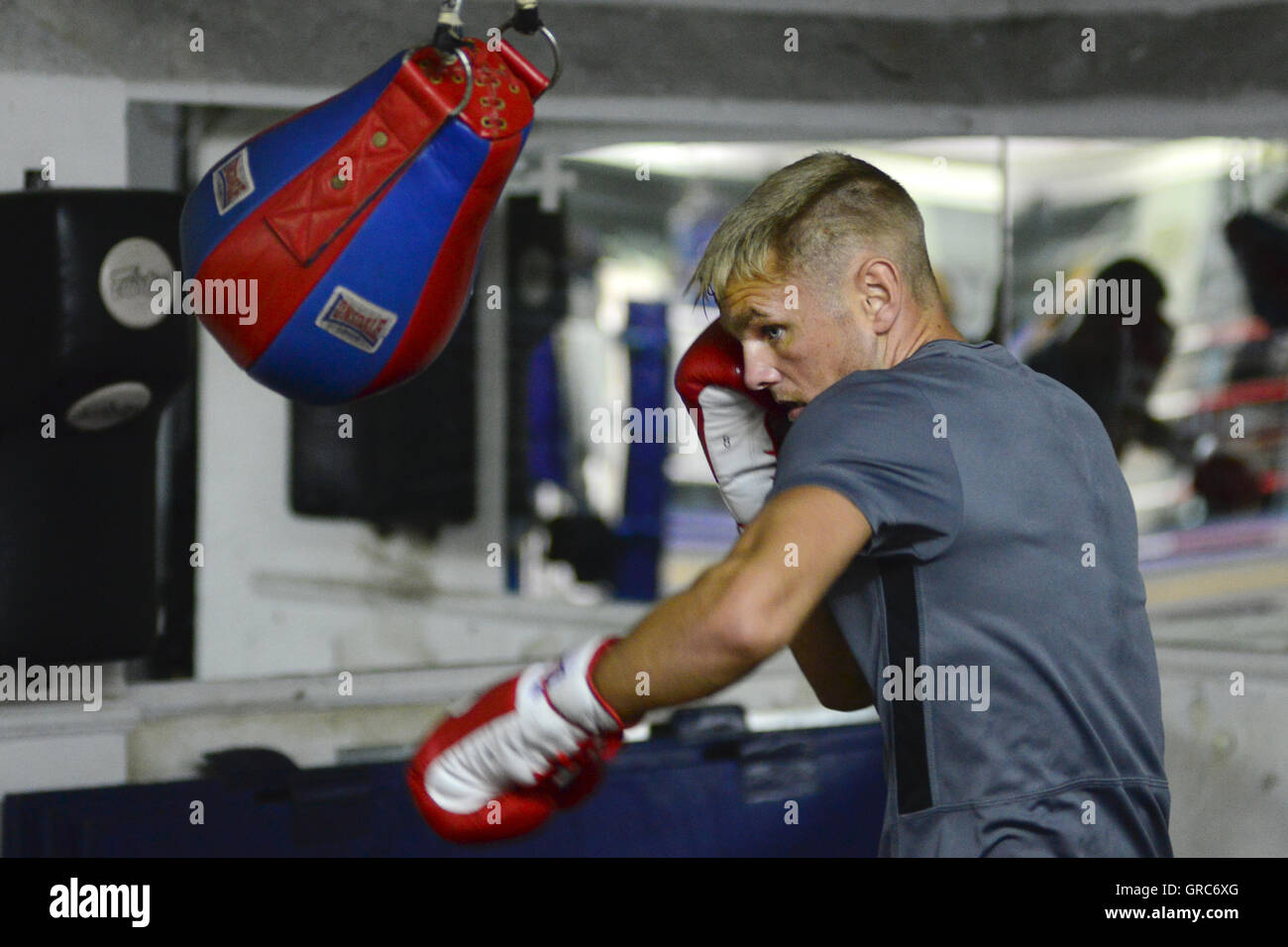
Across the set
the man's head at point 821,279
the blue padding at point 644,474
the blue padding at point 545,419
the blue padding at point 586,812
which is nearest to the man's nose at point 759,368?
the man's head at point 821,279

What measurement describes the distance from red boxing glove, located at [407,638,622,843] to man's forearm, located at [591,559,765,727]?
0.07ft

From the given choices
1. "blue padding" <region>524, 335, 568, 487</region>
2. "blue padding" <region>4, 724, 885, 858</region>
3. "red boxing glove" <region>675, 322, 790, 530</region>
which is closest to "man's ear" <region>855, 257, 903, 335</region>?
"red boxing glove" <region>675, 322, 790, 530</region>

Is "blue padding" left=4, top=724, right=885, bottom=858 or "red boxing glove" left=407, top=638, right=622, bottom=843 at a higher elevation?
"red boxing glove" left=407, top=638, right=622, bottom=843

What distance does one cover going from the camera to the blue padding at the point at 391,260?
4.57 feet

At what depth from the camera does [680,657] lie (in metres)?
0.98

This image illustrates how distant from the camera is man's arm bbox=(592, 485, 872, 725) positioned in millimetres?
965

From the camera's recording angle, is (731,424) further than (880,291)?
Yes

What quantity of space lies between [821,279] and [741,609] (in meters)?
0.44

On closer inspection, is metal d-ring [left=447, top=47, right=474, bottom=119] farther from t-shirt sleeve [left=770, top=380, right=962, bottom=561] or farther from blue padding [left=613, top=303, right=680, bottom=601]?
blue padding [left=613, top=303, right=680, bottom=601]

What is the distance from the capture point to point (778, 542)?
0.98 metres

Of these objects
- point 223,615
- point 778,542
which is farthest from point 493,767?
point 223,615

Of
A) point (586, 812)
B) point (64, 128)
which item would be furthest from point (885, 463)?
point (64, 128)

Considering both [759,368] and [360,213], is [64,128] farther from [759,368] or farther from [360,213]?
[759,368]
